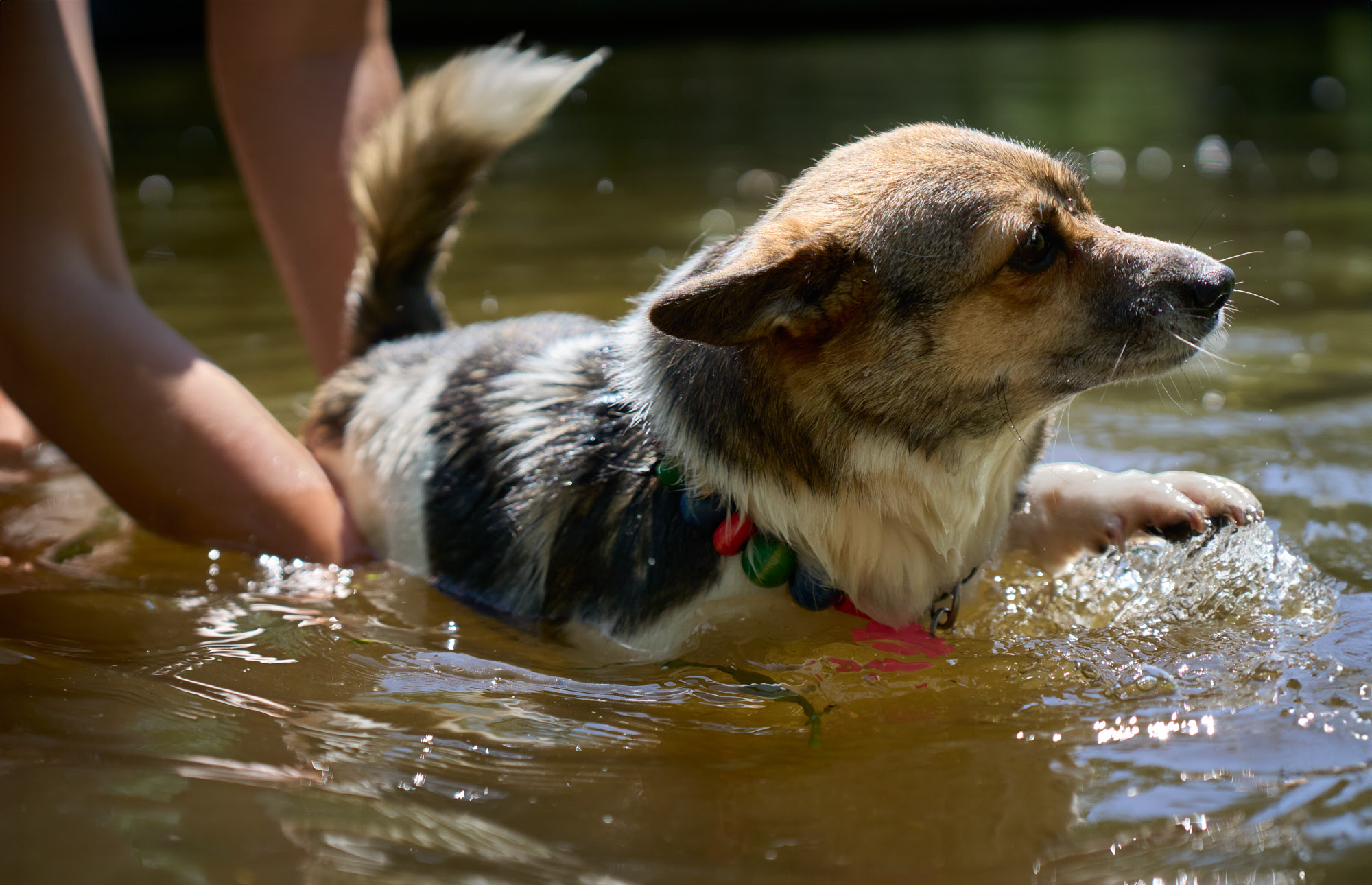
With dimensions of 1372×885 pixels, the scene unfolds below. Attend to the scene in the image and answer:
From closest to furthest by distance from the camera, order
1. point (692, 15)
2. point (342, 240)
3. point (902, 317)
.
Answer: point (902, 317) < point (342, 240) < point (692, 15)

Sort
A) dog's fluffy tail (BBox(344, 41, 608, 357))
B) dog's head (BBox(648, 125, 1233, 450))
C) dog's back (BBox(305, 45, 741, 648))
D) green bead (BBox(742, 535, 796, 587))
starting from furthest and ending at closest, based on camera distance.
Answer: dog's fluffy tail (BBox(344, 41, 608, 357)) → dog's back (BBox(305, 45, 741, 648)) → green bead (BBox(742, 535, 796, 587)) → dog's head (BBox(648, 125, 1233, 450))

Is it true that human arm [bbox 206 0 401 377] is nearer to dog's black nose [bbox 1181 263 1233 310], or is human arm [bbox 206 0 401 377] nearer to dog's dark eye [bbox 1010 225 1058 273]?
dog's dark eye [bbox 1010 225 1058 273]

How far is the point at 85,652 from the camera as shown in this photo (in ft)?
8.63

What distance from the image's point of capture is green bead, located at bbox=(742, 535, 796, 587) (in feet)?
8.67

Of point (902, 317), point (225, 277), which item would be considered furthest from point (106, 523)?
point (225, 277)

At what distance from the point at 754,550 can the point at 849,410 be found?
1.17ft

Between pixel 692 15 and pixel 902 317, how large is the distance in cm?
1958

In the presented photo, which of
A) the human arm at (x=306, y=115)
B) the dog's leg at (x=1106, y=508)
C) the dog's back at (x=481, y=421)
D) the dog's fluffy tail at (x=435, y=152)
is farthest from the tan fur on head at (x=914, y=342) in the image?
the human arm at (x=306, y=115)

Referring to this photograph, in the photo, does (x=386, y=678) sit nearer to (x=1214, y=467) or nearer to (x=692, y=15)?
(x=1214, y=467)

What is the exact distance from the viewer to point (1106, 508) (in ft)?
9.62

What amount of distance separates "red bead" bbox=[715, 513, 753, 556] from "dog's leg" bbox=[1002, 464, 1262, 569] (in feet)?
2.25

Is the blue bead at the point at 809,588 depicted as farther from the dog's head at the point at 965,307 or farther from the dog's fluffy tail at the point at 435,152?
the dog's fluffy tail at the point at 435,152

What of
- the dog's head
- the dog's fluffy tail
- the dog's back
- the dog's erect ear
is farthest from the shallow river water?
the dog's fluffy tail

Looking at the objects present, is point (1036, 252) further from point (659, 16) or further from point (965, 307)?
point (659, 16)
